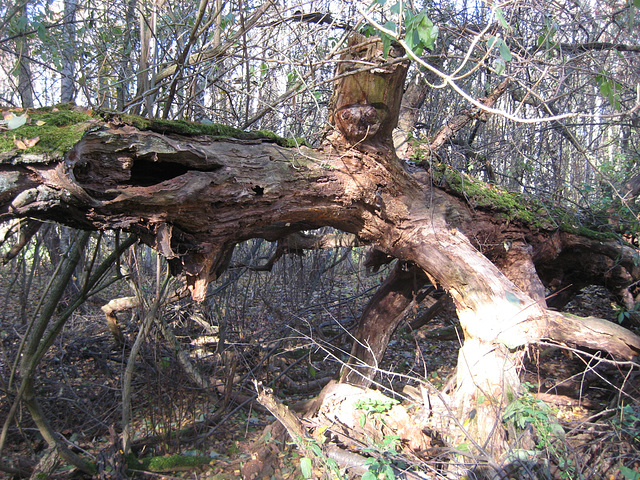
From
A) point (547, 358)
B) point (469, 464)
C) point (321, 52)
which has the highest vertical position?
point (321, 52)

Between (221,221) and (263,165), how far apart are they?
47 cm

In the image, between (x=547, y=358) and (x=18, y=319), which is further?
(x=18, y=319)

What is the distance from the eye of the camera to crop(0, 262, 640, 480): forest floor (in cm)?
306

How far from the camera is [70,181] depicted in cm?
207

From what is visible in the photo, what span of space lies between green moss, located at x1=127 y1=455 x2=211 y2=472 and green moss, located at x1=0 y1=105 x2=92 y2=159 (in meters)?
2.44

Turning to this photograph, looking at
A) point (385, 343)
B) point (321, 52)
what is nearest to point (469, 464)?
point (385, 343)

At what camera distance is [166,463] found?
3.31 metres

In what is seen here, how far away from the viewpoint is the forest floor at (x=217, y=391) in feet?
10.0

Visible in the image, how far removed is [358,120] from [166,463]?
3.02m

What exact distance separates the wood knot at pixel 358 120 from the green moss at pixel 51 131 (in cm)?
160

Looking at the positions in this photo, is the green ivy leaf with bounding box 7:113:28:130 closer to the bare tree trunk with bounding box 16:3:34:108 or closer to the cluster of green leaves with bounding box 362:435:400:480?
the bare tree trunk with bounding box 16:3:34:108

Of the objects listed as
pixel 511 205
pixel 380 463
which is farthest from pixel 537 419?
pixel 511 205

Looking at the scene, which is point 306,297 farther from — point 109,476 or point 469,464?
point 469,464

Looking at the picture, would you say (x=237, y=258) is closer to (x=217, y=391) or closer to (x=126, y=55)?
(x=217, y=391)
